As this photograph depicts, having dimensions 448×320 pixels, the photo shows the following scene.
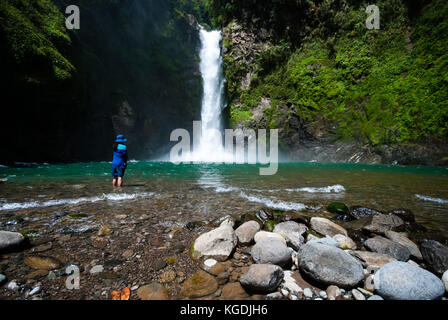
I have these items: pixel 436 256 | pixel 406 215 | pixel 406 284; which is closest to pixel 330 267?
pixel 406 284

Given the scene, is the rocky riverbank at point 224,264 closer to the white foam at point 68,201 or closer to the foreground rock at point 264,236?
the foreground rock at point 264,236

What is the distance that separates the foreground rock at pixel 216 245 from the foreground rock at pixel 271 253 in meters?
0.34

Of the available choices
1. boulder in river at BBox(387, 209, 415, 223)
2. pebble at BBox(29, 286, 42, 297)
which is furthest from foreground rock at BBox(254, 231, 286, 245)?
boulder in river at BBox(387, 209, 415, 223)

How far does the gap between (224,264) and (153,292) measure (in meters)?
0.90

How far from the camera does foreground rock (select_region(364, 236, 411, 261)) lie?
8.40 ft

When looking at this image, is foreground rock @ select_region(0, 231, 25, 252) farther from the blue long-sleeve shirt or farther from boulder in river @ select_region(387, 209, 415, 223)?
boulder in river @ select_region(387, 209, 415, 223)

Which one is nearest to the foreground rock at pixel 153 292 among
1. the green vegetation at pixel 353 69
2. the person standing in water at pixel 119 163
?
the person standing in water at pixel 119 163

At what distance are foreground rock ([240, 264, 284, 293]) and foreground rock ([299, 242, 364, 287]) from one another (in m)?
0.36

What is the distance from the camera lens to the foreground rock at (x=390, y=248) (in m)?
2.56

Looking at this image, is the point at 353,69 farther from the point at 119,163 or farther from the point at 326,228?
the point at 119,163

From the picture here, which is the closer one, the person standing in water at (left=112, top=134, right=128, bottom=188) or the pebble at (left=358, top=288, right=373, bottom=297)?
the pebble at (left=358, top=288, right=373, bottom=297)

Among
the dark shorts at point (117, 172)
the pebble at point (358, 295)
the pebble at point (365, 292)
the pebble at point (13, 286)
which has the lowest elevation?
the pebble at point (365, 292)

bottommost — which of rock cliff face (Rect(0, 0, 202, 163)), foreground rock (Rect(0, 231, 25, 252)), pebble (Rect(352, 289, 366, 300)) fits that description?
pebble (Rect(352, 289, 366, 300))

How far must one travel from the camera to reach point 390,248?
265 cm
